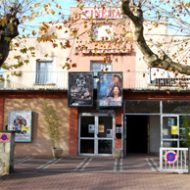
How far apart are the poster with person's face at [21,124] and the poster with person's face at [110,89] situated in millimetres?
4266

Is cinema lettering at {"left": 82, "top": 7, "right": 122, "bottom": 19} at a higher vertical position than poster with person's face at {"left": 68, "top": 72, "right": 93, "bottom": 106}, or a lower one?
higher

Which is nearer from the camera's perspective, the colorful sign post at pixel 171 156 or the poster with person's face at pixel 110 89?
the colorful sign post at pixel 171 156

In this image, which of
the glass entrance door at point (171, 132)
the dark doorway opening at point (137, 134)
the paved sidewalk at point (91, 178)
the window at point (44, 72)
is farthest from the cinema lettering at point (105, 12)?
the dark doorway opening at point (137, 134)

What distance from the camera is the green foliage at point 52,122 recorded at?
75.8 ft

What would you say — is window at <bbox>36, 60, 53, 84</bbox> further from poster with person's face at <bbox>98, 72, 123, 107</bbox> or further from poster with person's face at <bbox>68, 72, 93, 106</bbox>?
poster with person's face at <bbox>98, 72, 123, 107</bbox>

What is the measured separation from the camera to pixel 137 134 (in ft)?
87.7

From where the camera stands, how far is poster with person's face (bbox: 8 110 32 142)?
2352cm

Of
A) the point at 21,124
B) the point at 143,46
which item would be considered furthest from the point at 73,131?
the point at 143,46

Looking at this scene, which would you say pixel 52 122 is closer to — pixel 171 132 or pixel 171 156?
pixel 171 132

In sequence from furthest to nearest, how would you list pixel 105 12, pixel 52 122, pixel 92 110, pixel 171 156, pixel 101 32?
pixel 101 32 → pixel 92 110 → pixel 52 122 → pixel 171 156 → pixel 105 12

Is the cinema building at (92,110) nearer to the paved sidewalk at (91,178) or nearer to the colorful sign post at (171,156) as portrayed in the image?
the paved sidewalk at (91,178)

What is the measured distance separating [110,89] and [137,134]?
512cm

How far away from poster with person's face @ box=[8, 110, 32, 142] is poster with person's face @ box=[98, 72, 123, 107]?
427 centimetres

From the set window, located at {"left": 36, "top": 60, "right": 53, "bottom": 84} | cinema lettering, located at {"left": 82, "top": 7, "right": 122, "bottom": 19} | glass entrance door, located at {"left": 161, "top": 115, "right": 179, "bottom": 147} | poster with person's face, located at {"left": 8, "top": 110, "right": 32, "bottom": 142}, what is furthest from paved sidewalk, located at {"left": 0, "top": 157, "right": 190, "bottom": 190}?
window, located at {"left": 36, "top": 60, "right": 53, "bottom": 84}
